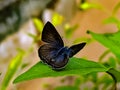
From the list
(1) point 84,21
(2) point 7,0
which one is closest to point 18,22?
(2) point 7,0

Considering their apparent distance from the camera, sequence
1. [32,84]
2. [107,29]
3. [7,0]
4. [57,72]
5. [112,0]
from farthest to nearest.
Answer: [7,0]
[112,0]
[107,29]
[32,84]
[57,72]

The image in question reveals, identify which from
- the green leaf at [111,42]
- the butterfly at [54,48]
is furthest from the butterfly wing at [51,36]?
the green leaf at [111,42]

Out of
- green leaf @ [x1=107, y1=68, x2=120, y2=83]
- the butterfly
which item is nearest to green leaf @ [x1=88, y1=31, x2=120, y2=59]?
green leaf @ [x1=107, y1=68, x2=120, y2=83]

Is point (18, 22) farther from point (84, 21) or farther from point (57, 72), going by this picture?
point (57, 72)

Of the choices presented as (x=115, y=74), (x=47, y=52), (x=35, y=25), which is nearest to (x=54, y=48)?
(x=47, y=52)

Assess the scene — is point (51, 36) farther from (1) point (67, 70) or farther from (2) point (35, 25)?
(2) point (35, 25)

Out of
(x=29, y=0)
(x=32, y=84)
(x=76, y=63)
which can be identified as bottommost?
(x=32, y=84)

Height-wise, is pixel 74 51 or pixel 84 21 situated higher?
pixel 74 51
